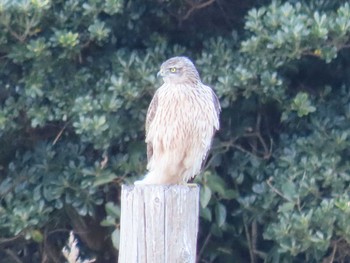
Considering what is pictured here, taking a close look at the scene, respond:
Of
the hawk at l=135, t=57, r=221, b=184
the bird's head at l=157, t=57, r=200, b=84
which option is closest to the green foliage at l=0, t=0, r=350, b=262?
the bird's head at l=157, t=57, r=200, b=84

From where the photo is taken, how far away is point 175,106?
684cm

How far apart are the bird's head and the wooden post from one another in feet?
8.49

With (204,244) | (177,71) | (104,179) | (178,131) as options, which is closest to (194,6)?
(177,71)

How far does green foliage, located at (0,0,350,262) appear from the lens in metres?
7.42

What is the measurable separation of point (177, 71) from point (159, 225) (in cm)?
276

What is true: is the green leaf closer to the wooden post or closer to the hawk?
the hawk

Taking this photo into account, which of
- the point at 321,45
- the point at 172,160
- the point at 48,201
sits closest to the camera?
the point at 172,160

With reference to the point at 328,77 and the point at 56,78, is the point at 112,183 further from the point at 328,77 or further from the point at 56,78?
the point at 328,77

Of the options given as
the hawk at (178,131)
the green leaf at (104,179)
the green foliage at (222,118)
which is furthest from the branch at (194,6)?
the green leaf at (104,179)

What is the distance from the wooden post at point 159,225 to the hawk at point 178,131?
217 cm

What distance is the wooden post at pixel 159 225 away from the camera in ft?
14.7

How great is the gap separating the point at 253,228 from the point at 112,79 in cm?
164

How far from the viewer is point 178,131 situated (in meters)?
6.76

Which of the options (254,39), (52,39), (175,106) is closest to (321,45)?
(254,39)
